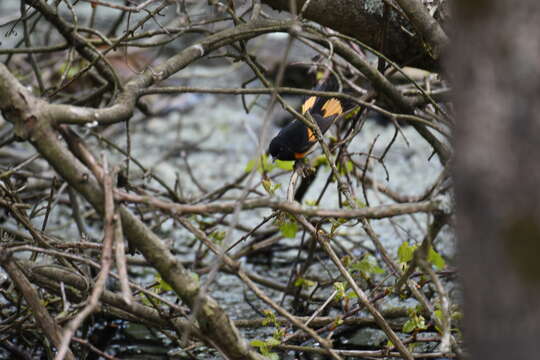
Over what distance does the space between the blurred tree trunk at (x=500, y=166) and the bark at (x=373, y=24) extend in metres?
1.69

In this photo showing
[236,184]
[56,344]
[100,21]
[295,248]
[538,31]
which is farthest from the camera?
[100,21]

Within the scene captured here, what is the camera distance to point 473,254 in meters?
1.06

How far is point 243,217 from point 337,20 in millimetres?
2549

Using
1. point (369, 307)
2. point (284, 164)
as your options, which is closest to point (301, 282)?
point (284, 164)

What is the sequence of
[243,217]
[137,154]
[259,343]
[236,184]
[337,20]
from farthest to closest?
1. [137,154]
2. [243,217]
3. [236,184]
4. [337,20]
5. [259,343]

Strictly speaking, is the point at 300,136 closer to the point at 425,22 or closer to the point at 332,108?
the point at 332,108

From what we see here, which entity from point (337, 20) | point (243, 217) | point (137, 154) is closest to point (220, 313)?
point (337, 20)

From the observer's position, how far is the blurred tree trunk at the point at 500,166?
0.99 meters

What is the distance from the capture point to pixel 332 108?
3316 millimetres

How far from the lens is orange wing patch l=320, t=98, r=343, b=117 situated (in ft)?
10.7

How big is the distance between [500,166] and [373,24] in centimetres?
191

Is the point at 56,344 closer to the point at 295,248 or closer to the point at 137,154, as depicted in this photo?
the point at 295,248

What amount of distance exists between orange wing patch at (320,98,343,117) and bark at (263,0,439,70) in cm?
40

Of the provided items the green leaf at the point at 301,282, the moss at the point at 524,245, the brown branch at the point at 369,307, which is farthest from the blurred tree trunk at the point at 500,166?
the green leaf at the point at 301,282
